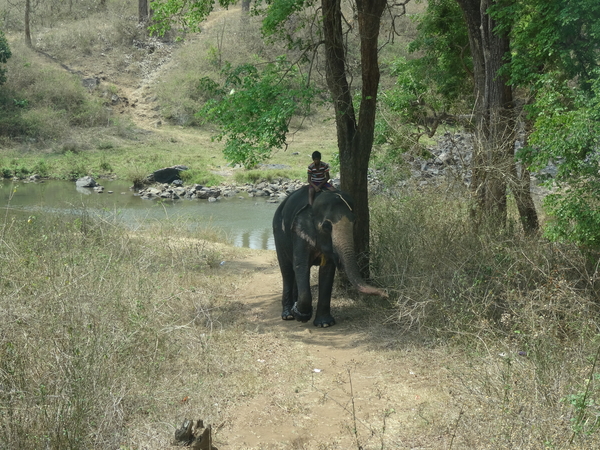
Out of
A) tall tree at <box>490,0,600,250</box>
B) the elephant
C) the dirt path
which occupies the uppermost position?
tall tree at <box>490,0,600,250</box>

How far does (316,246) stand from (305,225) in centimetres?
39

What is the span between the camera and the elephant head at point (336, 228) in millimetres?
9008

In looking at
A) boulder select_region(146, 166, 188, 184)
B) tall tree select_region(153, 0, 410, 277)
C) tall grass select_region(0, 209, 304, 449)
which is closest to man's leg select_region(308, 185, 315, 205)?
tall tree select_region(153, 0, 410, 277)

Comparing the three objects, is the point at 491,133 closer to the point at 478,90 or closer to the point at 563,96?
the point at 563,96

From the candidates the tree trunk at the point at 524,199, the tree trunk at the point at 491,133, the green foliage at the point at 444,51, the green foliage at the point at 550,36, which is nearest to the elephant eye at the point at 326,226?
the tree trunk at the point at 491,133

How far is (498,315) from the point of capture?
8477mm

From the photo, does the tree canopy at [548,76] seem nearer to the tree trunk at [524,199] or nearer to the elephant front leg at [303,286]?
the tree trunk at [524,199]

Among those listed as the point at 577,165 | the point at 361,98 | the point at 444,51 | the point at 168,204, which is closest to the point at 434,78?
the point at 444,51

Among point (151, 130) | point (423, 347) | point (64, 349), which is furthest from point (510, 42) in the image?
point (151, 130)

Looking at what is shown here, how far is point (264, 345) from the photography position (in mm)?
8992

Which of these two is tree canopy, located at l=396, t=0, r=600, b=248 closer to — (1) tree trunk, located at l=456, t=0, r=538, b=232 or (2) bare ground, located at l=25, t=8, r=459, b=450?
(1) tree trunk, located at l=456, t=0, r=538, b=232

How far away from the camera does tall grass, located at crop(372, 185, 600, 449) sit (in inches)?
208

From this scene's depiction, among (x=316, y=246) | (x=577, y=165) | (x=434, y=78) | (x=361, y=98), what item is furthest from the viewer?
(x=434, y=78)

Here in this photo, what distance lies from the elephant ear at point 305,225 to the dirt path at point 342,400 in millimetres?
1402
